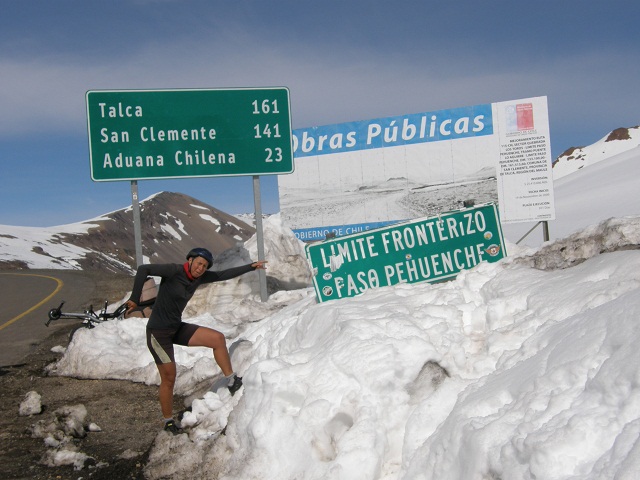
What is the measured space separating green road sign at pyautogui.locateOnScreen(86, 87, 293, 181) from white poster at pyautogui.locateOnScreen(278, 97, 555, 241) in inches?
75.2

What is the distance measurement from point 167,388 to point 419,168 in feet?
28.8

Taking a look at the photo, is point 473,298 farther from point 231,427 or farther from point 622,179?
point 622,179

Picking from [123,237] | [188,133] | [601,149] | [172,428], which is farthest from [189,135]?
[123,237]

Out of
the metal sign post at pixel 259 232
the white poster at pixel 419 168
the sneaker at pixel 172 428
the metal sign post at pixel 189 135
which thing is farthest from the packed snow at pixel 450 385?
the white poster at pixel 419 168

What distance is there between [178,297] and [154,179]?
219 inches

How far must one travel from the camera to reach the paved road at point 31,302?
11797 mm

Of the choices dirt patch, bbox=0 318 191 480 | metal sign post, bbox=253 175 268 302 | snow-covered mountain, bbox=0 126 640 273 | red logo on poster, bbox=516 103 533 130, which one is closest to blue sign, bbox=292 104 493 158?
red logo on poster, bbox=516 103 533 130

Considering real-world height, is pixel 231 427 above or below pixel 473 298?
below

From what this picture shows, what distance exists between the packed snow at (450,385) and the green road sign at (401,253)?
0.33 metres

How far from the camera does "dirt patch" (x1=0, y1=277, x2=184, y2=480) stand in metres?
5.49

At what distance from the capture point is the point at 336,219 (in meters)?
14.7

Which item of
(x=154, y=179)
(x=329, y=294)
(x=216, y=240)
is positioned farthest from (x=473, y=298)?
(x=216, y=240)

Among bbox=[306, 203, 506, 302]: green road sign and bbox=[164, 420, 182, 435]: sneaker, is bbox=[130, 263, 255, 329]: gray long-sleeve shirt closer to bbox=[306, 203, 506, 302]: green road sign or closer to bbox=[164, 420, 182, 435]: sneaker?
bbox=[164, 420, 182, 435]: sneaker

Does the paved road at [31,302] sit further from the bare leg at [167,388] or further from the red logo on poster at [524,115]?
the red logo on poster at [524,115]
